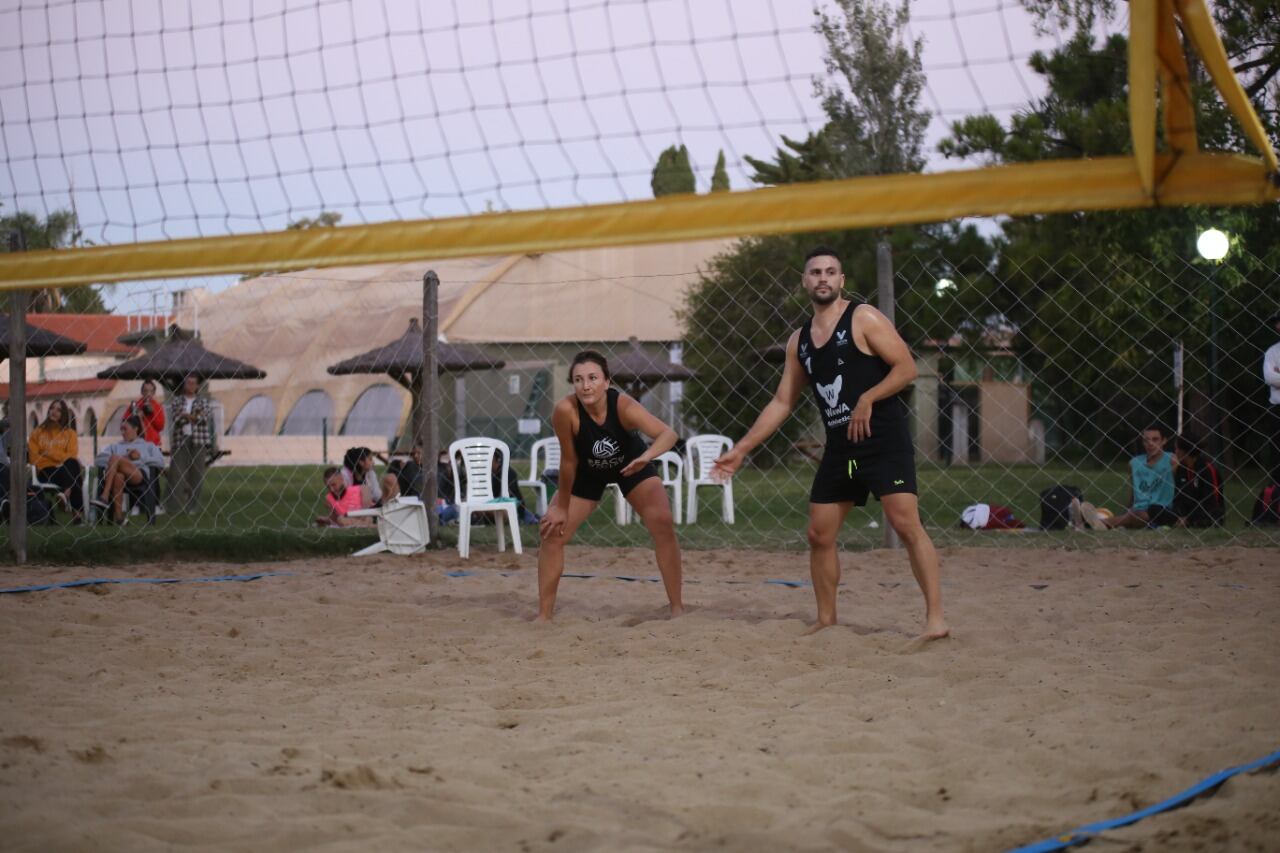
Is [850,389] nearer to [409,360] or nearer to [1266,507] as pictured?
[1266,507]

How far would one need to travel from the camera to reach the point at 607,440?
18.1 feet

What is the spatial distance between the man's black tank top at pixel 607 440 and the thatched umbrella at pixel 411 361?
7.87 m

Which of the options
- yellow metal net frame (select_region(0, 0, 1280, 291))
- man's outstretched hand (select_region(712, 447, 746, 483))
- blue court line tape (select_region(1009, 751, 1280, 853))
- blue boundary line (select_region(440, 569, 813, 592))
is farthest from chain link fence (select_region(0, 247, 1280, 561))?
blue court line tape (select_region(1009, 751, 1280, 853))

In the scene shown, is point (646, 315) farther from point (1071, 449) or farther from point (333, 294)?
point (1071, 449)

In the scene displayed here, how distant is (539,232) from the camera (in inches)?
161

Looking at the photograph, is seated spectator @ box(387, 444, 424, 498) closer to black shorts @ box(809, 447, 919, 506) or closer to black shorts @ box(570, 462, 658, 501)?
black shorts @ box(570, 462, 658, 501)

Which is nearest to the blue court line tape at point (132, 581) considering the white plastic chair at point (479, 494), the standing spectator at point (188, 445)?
the white plastic chair at point (479, 494)

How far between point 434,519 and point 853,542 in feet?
9.40

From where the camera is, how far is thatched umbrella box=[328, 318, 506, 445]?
1385cm

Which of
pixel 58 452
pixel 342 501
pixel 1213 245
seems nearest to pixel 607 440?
pixel 342 501

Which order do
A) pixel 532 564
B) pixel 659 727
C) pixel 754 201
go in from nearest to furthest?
pixel 659 727, pixel 754 201, pixel 532 564

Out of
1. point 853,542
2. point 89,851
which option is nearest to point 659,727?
point 89,851

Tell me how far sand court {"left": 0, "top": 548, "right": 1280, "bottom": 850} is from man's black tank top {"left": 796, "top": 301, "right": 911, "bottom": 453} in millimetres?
755

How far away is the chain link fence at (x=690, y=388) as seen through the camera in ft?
32.8
